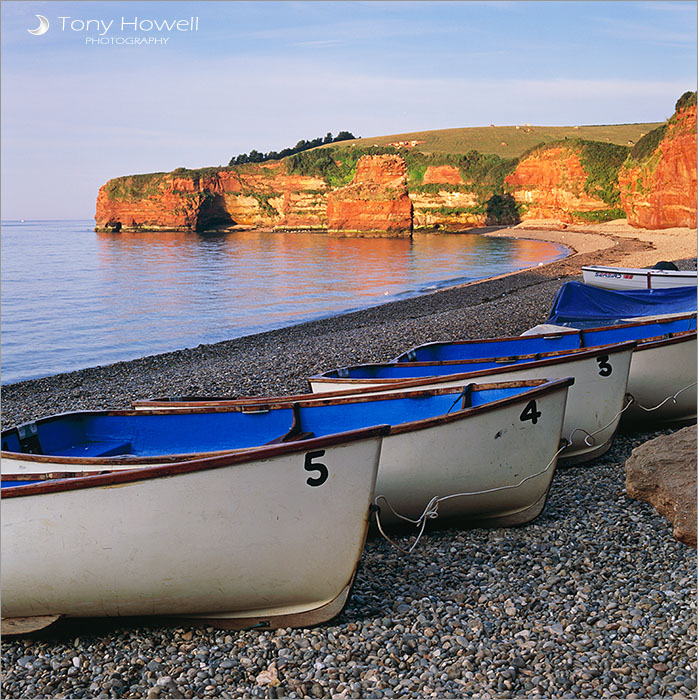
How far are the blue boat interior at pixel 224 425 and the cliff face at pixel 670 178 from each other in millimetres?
53496

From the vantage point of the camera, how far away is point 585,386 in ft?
25.0

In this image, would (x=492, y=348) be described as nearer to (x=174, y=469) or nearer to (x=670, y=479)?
(x=670, y=479)

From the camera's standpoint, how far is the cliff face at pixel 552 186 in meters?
85.1

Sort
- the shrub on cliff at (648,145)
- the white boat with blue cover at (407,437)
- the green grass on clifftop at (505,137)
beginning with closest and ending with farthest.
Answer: the white boat with blue cover at (407,437) → the shrub on cliff at (648,145) → the green grass on clifftop at (505,137)

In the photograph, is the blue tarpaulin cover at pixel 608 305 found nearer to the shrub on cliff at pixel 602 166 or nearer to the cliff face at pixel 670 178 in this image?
the cliff face at pixel 670 178

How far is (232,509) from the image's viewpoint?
4.58 metres

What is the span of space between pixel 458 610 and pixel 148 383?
1110cm

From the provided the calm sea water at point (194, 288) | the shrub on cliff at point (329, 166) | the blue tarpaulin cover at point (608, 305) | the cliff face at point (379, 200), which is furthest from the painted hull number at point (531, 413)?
the shrub on cliff at point (329, 166)

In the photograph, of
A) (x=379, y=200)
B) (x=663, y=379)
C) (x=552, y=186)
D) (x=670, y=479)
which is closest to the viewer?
(x=670, y=479)

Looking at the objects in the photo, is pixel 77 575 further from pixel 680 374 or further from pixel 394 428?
pixel 680 374

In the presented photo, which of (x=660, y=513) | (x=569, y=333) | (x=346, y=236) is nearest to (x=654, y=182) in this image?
(x=346, y=236)

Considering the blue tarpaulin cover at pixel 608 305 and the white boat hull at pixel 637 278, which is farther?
the white boat hull at pixel 637 278

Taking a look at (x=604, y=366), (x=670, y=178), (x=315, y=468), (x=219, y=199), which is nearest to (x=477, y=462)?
(x=315, y=468)

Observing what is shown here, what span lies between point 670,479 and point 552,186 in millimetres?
89893
